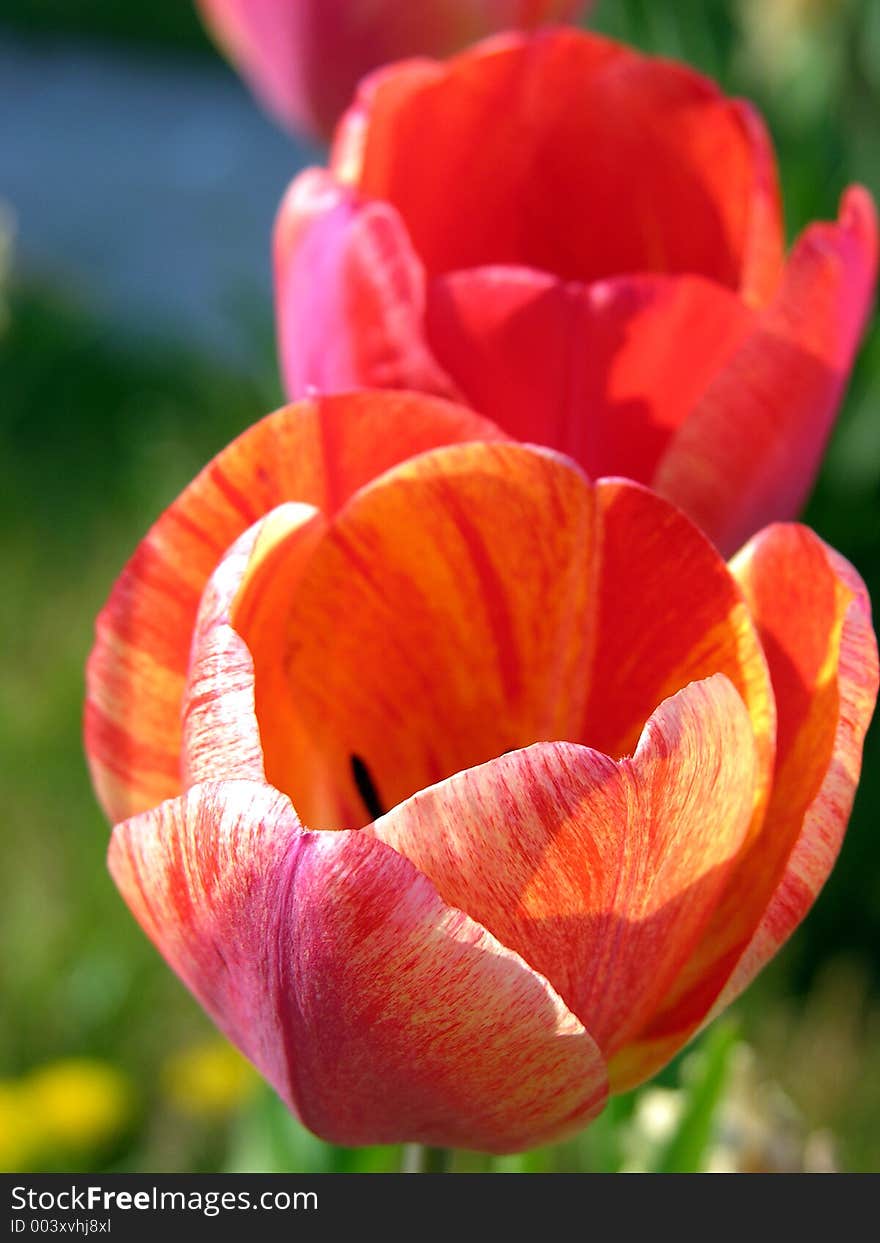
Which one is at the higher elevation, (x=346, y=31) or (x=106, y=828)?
(x=346, y=31)

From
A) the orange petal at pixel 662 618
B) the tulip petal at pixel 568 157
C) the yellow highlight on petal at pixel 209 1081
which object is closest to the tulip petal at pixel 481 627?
the orange petal at pixel 662 618

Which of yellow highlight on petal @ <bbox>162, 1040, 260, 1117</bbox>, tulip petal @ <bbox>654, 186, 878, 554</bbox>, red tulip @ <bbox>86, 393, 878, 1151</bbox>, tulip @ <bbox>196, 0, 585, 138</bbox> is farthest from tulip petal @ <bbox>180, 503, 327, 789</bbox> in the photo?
yellow highlight on petal @ <bbox>162, 1040, 260, 1117</bbox>

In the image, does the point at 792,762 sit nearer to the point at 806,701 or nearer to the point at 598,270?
the point at 806,701

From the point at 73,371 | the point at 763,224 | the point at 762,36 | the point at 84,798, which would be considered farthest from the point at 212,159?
the point at 763,224

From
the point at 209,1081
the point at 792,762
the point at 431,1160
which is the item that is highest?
the point at 792,762

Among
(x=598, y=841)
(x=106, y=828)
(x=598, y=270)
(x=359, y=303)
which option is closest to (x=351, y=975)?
(x=598, y=841)

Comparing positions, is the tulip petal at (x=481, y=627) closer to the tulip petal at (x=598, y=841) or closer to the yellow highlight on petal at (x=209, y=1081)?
the tulip petal at (x=598, y=841)

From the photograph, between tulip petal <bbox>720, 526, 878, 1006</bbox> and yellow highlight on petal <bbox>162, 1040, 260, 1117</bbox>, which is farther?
yellow highlight on petal <bbox>162, 1040, 260, 1117</bbox>

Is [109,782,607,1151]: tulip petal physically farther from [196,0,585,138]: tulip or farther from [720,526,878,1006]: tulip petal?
[196,0,585,138]: tulip
